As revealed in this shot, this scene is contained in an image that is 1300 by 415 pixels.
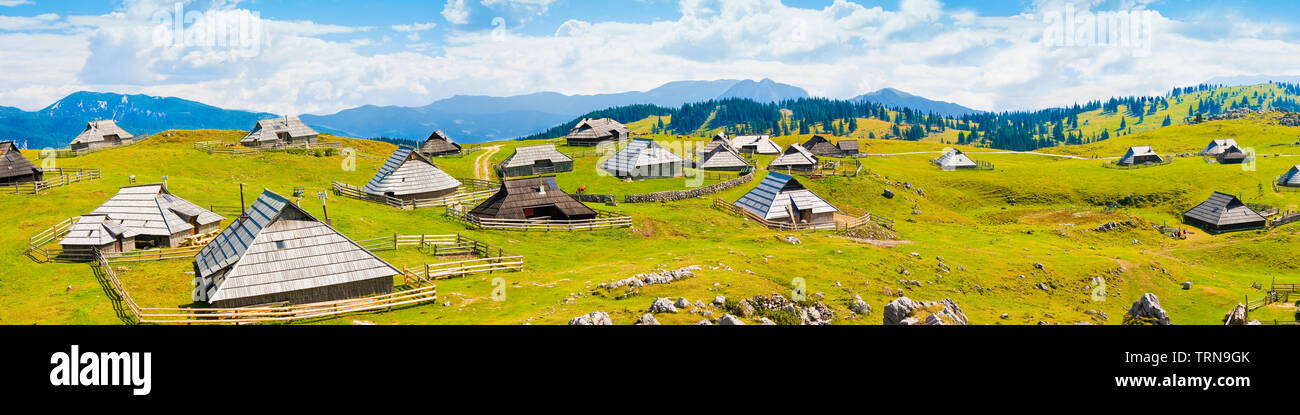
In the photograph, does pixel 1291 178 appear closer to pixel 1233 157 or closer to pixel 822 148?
pixel 1233 157

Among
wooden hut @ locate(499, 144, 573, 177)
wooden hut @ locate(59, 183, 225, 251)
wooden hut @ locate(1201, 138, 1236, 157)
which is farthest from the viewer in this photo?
wooden hut @ locate(1201, 138, 1236, 157)

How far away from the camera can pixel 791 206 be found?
5328cm

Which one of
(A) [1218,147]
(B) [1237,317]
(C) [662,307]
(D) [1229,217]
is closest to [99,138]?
(C) [662,307]

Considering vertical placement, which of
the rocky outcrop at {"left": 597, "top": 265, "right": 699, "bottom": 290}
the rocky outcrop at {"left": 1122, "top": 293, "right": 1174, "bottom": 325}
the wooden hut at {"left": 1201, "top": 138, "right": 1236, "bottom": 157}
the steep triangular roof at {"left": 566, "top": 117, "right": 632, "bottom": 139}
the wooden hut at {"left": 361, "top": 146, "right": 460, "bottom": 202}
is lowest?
the rocky outcrop at {"left": 1122, "top": 293, "right": 1174, "bottom": 325}

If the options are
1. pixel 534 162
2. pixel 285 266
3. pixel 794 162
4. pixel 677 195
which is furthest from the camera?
pixel 794 162

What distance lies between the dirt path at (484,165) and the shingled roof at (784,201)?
33.9m

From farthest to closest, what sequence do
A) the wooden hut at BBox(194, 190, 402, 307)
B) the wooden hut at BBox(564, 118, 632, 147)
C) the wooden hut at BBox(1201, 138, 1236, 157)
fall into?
the wooden hut at BBox(1201, 138, 1236, 157), the wooden hut at BBox(564, 118, 632, 147), the wooden hut at BBox(194, 190, 402, 307)

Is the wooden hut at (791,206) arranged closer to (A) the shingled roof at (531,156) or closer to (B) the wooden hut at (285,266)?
(A) the shingled roof at (531,156)

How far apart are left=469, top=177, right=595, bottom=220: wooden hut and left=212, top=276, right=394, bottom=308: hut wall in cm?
1952

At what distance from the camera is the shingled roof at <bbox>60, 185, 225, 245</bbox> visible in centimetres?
3703

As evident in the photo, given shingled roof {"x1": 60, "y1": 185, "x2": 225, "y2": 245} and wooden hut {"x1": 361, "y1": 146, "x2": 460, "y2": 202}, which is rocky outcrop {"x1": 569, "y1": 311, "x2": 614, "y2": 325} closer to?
shingled roof {"x1": 60, "y1": 185, "x2": 225, "y2": 245}

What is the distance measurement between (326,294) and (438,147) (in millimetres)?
69243

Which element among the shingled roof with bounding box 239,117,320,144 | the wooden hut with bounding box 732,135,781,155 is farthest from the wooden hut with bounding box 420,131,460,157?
the wooden hut with bounding box 732,135,781,155
